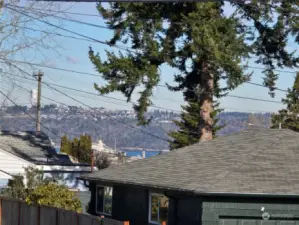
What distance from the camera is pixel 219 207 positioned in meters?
18.9

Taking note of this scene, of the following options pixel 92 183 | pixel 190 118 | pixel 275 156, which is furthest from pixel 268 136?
pixel 190 118

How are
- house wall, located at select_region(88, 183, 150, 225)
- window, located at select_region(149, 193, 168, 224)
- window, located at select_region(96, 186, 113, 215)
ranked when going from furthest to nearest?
window, located at select_region(96, 186, 113, 215)
house wall, located at select_region(88, 183, 150, 225)
window, located at select_region(149, 193, 168, 224)

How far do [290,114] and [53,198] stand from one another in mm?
26716

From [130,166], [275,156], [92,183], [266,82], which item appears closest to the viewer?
Answer: [275,156]

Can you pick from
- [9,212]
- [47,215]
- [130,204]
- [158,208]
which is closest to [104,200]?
[130,204]

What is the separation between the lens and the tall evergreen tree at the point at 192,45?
103 ft

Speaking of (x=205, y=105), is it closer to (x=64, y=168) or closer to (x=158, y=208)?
(x=64, y=168)

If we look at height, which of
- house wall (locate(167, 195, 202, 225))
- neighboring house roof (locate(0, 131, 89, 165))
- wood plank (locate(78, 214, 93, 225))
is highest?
neighboring house roof (locate(0, 131, 89, 165))

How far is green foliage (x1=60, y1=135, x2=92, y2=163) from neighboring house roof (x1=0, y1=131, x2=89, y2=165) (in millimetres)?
11018

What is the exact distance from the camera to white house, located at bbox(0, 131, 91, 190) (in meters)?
38.4

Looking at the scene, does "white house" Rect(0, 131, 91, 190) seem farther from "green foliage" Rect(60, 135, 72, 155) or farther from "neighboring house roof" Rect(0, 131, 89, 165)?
"green foliage" Rect(60, 135, 72, 155)

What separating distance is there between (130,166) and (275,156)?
19.2 ft

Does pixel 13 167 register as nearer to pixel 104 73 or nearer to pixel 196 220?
pixel 104 73

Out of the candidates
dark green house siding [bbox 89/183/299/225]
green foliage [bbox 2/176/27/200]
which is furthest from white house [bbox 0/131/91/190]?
dark green house siding [bbox 89/183/299/225]
